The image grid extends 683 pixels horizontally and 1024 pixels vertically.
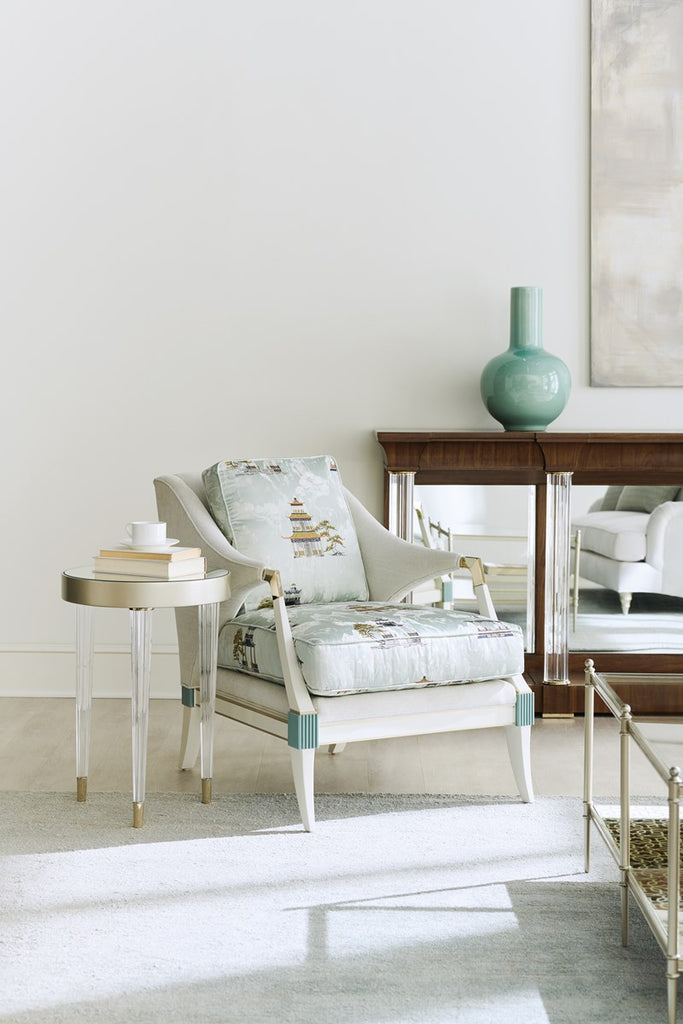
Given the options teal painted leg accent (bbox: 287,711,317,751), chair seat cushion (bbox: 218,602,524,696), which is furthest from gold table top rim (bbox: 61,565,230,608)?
teal painted leg accent (bbox: 287,711,317,751)

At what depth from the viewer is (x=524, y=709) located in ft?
9.59

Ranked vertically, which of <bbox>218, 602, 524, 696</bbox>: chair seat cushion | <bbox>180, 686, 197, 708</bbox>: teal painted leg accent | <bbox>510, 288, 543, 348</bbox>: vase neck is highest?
<bbox>510, 288, 543, 348</bbox>: vase neck

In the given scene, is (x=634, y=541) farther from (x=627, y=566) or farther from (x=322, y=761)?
(x=322, y=761)

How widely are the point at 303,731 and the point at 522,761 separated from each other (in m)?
0.62

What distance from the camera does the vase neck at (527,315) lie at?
391 cm

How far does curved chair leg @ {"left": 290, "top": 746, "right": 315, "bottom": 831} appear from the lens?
105 inches

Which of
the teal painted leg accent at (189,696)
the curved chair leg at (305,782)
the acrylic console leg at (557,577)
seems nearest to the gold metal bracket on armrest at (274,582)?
the curved chair leg at (305,782)

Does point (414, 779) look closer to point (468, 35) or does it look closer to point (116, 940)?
point (116, 940)

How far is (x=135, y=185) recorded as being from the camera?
13.6ft

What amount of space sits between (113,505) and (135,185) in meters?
1.17

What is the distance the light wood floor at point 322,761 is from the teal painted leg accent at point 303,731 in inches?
16.4

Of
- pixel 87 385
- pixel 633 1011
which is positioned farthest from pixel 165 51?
pixel 633 1011

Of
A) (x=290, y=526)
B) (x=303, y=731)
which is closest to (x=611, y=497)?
(x=290, y=526)

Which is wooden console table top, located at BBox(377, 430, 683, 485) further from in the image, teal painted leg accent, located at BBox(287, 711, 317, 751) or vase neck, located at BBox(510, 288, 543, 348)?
teal painted leg accent, located at BBox(287, 711, 317, 751)
